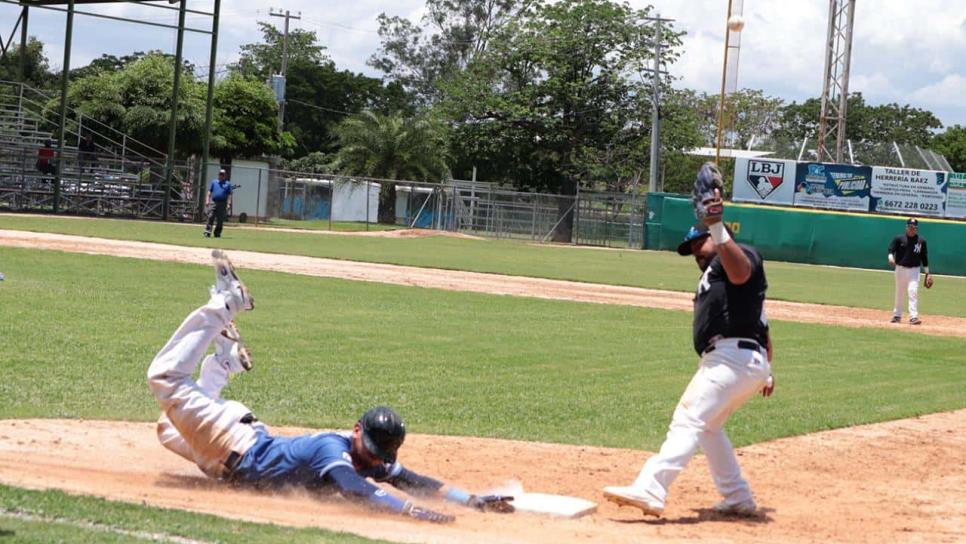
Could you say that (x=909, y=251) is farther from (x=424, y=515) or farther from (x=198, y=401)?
(x=198, y=401)

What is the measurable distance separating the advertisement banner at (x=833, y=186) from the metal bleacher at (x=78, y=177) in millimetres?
25062

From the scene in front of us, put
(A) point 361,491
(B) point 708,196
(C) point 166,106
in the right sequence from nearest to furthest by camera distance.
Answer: (A) point 361,491 → (B) point 708,196 → (C) point 166,106

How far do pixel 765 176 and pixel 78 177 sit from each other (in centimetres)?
2770

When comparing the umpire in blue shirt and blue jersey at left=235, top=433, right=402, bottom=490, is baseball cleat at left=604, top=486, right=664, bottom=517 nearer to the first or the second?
blue jersey at left=235, top=433, right=402, bottom=490

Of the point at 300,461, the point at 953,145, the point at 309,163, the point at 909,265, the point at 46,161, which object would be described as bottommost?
the point at 300,461

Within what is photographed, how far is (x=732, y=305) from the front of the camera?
6.87 m

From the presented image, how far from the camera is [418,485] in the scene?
6.92 meters

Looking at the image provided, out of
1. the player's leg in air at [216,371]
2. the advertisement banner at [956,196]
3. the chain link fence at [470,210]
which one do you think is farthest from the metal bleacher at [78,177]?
the player's leg in air at [216,371]

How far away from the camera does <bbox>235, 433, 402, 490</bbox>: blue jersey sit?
21.7ft

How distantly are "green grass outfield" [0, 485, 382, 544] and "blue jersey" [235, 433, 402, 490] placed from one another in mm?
858

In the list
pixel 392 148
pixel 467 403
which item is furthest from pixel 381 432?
pixel 392 148

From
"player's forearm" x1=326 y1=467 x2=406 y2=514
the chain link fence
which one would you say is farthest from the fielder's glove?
the chain link fence

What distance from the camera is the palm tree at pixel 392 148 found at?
66500 millimetres

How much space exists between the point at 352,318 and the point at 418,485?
9.63 metres
